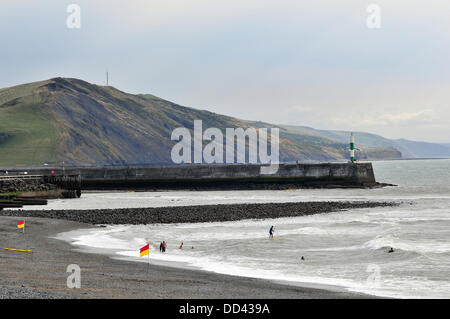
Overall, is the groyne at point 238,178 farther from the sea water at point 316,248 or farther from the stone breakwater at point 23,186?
the sea water at point 316,248

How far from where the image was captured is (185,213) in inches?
1764

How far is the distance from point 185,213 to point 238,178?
38.5 metres

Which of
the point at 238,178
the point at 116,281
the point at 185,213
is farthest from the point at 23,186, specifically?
the point at 116,281

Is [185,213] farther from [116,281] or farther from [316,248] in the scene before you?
[116,281]

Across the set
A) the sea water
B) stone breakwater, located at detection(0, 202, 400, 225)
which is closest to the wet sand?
the sea water

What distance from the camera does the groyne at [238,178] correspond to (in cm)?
8219

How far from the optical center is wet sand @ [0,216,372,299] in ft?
52.2

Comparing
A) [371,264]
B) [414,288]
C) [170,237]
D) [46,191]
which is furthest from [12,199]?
[414,288]

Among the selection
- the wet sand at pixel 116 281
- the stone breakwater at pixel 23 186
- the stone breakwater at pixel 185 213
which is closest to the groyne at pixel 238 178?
the stone breakwater at pixel 23 186

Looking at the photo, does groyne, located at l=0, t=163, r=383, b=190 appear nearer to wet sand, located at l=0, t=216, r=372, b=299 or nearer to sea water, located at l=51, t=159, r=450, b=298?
sea water, located at l=51, t=159, r=450, b=298

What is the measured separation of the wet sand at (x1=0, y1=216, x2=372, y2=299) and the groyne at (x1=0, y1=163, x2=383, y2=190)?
5774 centimetres

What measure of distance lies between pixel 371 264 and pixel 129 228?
18035 millimetres

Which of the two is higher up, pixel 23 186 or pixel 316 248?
pixel 23 186
